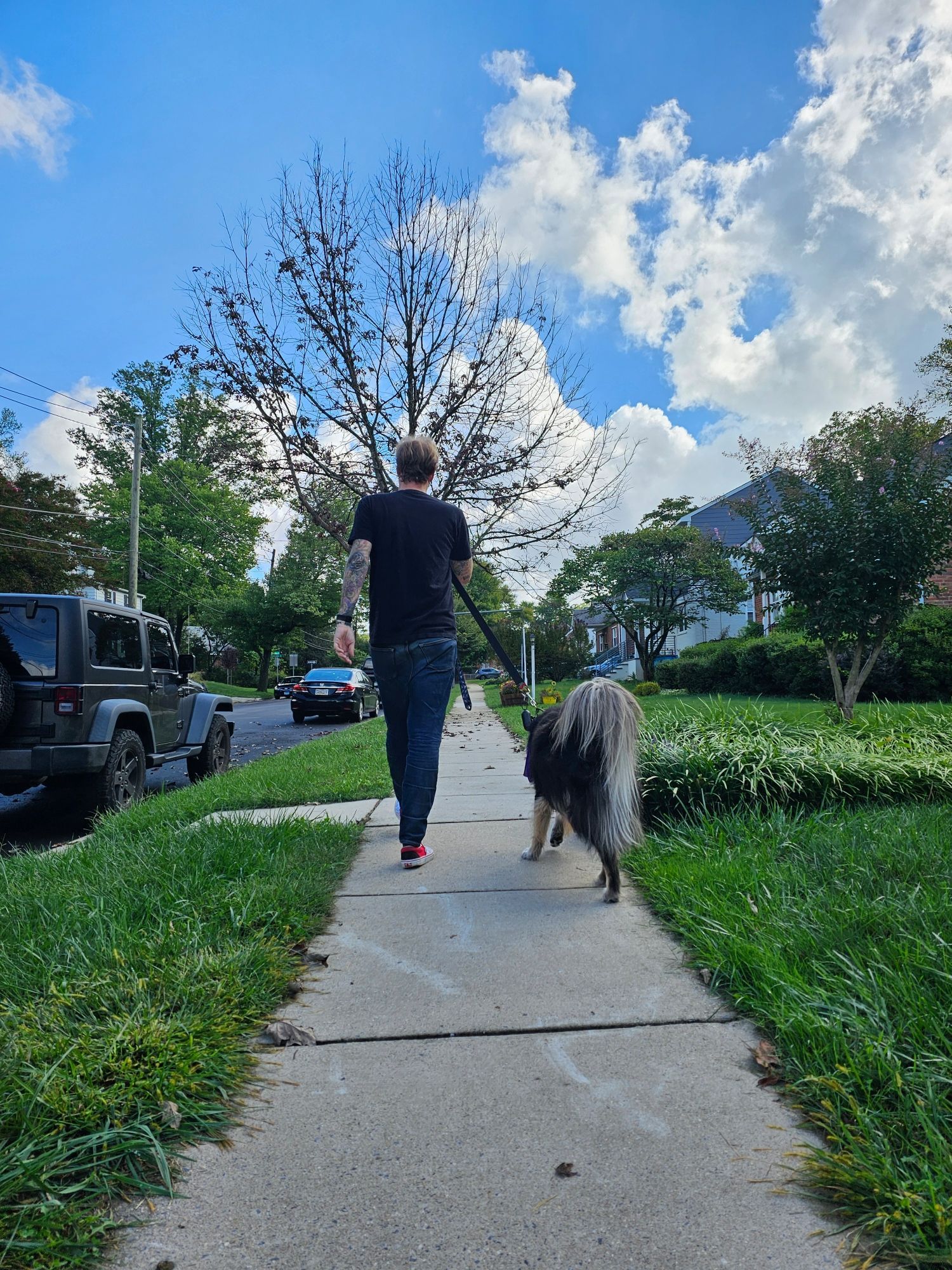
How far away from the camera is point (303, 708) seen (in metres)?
20.2

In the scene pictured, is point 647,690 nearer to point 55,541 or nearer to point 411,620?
point 411,620

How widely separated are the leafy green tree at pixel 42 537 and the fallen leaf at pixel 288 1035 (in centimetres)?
3237

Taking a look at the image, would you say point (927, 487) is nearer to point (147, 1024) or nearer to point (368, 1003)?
point (368, 1003)

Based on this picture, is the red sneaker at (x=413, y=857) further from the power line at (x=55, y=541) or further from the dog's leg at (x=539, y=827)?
the power line at (x=55, y=541)

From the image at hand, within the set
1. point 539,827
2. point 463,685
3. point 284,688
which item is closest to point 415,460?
point 463,685

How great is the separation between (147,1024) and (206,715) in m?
7.06

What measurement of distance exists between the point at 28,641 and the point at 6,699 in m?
0.56

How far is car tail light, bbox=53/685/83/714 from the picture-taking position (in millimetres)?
5989

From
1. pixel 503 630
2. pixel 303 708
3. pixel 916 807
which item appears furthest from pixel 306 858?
pixel 503 630

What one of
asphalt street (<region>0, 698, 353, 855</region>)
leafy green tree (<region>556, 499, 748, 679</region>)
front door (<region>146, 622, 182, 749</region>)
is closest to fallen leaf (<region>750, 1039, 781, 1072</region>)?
asphalt street (<region>0, 698, 353, 855</region>)

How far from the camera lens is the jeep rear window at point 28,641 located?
6.03 m

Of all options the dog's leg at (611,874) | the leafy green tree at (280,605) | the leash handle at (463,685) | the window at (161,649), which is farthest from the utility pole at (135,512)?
the dog's leg at (611,874)

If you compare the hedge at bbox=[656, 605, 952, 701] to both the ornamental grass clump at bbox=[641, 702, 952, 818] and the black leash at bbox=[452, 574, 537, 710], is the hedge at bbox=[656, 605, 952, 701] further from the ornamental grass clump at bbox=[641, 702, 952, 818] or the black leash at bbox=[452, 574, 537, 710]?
the black leash at bbox=[452, 574, 537, 710]

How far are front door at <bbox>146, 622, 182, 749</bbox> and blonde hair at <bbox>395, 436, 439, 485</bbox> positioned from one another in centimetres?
422
